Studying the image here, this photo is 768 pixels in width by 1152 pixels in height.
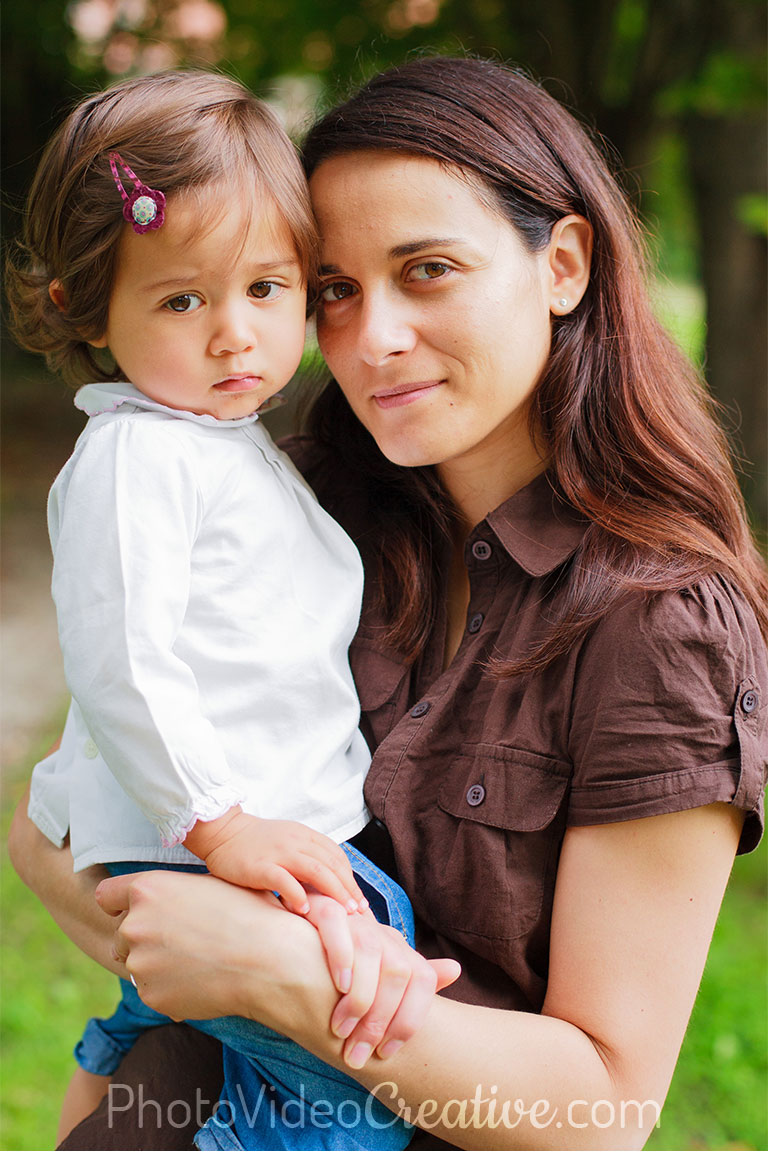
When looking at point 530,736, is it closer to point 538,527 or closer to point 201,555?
point 538,527

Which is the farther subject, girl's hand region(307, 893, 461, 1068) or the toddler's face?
the toddler's face

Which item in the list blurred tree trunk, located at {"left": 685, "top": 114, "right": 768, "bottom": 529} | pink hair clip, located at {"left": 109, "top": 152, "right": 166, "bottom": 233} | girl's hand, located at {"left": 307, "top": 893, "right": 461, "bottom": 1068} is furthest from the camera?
blurred tree trunk, located at {"left": 685, "top": 114, "right": 768, "bottom": 529}

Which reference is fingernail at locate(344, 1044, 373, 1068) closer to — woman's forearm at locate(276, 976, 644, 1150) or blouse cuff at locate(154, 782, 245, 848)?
woman's forearm at locate(276, 976, 644, 1150)

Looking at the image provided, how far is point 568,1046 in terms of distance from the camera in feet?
5.11

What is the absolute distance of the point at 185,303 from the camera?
1754 mm

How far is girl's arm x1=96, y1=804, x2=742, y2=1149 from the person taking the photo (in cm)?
153

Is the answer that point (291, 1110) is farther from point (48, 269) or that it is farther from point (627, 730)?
point (48, 269)

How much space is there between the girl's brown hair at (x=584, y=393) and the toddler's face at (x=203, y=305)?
30 centimetres

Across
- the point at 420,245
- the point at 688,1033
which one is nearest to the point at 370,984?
the point at 420,245

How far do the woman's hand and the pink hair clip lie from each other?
1.02 metres

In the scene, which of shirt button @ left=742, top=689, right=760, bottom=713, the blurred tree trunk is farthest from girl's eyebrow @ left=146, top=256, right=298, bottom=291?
the blurred tree trunk

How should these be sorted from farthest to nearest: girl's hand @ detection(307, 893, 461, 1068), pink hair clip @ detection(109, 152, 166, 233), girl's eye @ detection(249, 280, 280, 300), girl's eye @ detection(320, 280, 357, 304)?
girl's eye @ detection(320, 280, 357, 304) → girl's eye @ detection(249, 280, 280, 300) → pink hair clip @ detection(109, 152, 166, 233) → girl's hand @ detection(307, 893, 461, 1068)

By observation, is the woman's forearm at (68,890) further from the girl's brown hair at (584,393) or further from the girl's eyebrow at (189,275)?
the girl's eyebrow at (189,275)

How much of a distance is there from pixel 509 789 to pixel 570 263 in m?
1.02
